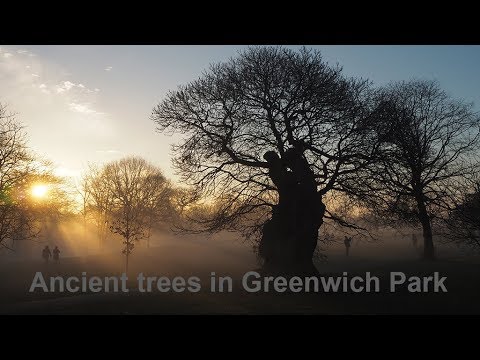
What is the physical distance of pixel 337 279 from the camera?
61.3 feet

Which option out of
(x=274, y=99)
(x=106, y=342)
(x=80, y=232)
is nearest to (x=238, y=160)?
(x=274, y=99)

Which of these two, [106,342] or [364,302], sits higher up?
[106,342]

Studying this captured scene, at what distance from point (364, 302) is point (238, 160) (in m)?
8.53

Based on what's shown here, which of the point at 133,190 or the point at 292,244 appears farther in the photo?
the point at 133,190

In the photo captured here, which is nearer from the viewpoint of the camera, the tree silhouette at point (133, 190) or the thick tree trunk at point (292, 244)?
the thick tree trunk at point (292, 244)

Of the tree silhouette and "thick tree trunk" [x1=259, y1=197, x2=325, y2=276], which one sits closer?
"thick tree trunk" [x1=259, y1=197, x2=325, y2=276]

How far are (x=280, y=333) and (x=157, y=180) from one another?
54.8 metres
